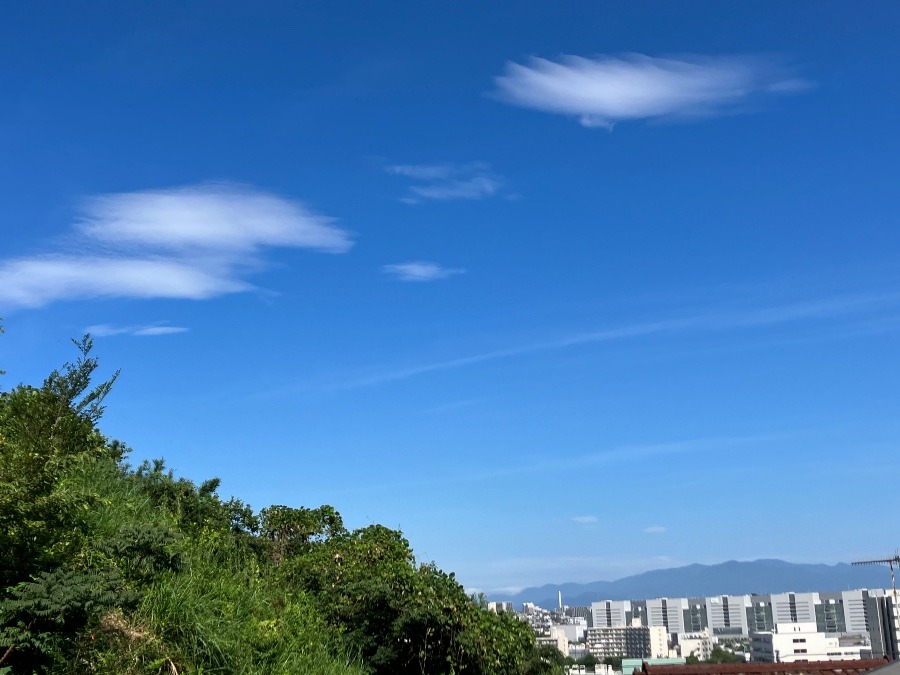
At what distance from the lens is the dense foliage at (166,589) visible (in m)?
7.71

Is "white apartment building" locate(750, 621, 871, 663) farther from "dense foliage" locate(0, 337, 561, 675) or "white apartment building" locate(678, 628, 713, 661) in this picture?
"dense foliage" locate(0, 337, 561, 675)

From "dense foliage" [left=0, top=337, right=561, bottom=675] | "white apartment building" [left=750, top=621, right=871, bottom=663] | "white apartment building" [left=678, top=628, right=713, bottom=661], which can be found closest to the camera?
"dense foliage" [left=0, top=337, right=561, bottom=675]

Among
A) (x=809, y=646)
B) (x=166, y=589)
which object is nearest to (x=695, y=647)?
(x=809, y=646)

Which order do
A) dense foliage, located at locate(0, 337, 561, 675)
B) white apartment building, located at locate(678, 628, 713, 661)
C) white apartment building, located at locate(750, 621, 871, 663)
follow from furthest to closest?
white apartment building, located at locate(678, 628, 713, 661) < white apartment building, located at locate(750, 621, 871, 663) < dense foliage, located at locate(0, 337, 561, 675)

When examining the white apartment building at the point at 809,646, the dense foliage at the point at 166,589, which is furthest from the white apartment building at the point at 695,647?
the dense foliage at the point at 166,589

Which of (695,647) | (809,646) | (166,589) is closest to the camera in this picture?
(166,589)

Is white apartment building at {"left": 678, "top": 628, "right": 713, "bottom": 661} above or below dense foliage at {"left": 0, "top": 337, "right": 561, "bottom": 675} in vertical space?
below

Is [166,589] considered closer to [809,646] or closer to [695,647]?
[809,646]

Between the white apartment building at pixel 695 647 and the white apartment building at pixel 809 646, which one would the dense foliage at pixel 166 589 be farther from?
the white apartment building at pixel 695 647

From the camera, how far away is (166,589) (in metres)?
8.59

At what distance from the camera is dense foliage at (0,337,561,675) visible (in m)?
7.71

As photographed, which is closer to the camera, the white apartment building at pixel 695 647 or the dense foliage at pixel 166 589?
the dense foliage at pixel 166 589

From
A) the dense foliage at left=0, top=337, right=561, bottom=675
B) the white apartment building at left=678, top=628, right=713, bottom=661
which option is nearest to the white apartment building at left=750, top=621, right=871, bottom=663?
the white apartment building at left=678, top=628, right=713, bottom=661

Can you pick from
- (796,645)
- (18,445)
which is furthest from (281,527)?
(796,645)
